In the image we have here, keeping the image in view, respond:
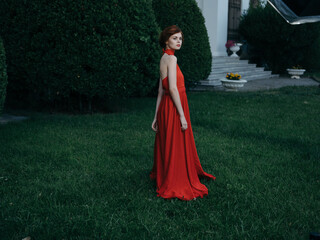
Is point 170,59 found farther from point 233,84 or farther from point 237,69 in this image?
point 237,69

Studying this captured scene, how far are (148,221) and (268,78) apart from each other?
13759 mm

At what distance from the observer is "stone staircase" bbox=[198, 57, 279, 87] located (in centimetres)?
1281

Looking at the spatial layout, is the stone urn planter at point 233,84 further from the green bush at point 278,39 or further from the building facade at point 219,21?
the green bush at point 278,39

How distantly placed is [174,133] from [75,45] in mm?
3719

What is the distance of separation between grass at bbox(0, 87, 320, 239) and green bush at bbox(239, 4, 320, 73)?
30.0 feet

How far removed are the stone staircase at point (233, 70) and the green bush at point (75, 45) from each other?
562 cm

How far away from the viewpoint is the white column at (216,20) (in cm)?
1505

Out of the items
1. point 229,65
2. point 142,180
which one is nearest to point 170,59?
point 142,180

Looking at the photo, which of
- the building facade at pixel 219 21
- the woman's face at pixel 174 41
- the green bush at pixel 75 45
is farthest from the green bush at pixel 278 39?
the woman's face at pixel 174 41

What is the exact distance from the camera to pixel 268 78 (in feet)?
51.3

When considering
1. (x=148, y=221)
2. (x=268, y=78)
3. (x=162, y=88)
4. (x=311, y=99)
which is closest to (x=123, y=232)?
(x=148, y=221)

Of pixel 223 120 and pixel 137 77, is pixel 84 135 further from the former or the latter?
pixel 223 120

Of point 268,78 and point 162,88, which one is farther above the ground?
point 162,88

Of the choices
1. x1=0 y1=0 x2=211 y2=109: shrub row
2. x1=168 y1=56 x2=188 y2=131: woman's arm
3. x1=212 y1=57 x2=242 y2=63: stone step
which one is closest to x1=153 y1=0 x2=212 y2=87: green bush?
x1=0 y1=0 x2=211 y2=109: shrub row
